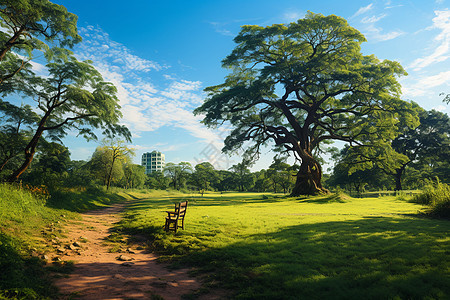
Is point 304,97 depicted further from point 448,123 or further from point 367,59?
point 448,123

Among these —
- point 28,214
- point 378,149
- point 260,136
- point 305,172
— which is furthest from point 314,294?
point 378,149

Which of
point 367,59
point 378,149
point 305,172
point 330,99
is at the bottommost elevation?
point 305,172

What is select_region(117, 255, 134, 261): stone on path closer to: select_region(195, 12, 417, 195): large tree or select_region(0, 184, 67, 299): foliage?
select_region(0, 184, 67, 299): foliage

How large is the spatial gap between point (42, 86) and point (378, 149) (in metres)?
39.1

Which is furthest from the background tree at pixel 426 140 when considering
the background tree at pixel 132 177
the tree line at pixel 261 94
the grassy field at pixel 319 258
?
the background tree at pixel 132 177

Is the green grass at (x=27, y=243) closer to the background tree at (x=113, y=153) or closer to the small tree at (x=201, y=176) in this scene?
the background tree at (x=113, y=153)

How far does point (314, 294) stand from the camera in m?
4.50

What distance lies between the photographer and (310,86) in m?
30.7

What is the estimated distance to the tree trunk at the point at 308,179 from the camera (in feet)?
95.4

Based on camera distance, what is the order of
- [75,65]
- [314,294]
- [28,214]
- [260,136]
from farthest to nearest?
1. [260,136]
2. [75,65]
3. [28,214]
4. [314,294]

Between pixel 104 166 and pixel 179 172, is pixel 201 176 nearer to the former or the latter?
pixel 179 172

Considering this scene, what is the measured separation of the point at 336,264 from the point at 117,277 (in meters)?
5.59

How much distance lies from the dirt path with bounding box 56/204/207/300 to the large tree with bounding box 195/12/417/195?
23209mm

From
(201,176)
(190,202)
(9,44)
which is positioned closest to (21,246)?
(9,44)
